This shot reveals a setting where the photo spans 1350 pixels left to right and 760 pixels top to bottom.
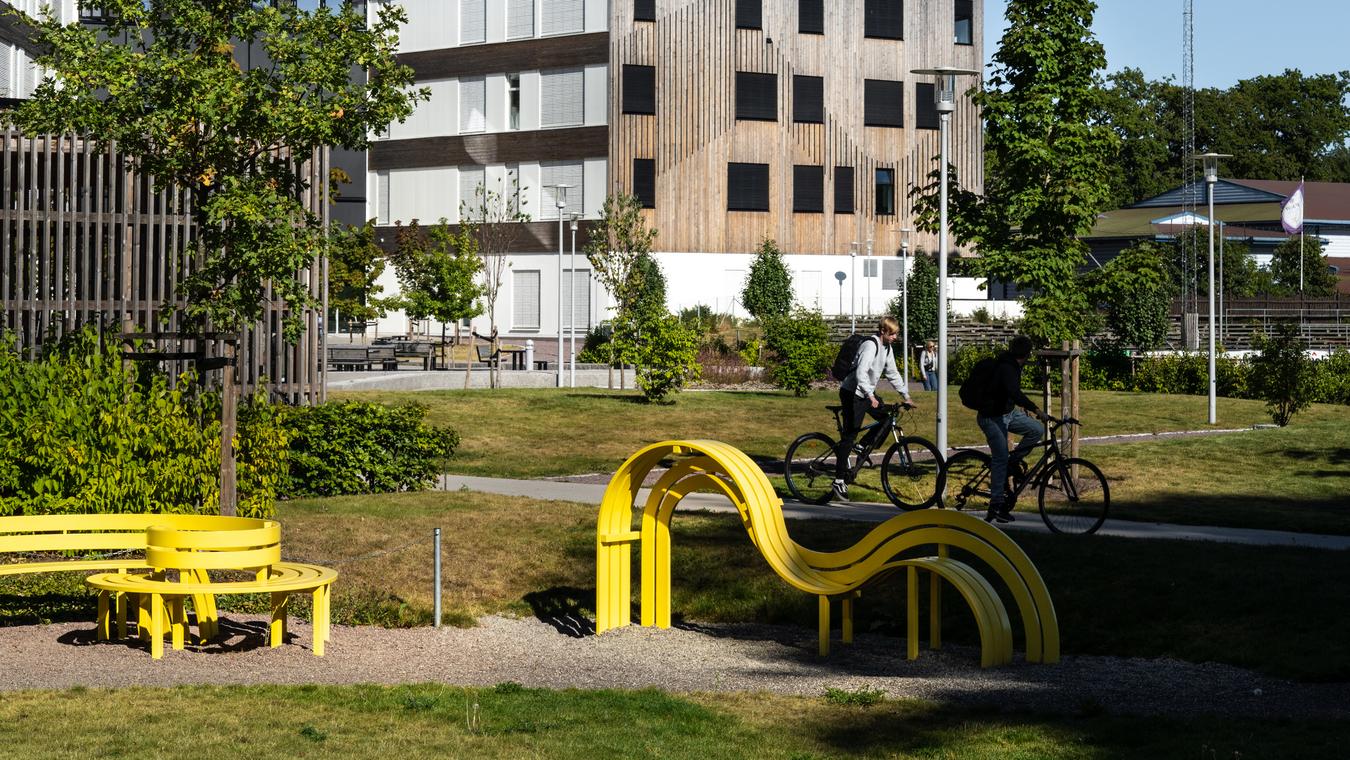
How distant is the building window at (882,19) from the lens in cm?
6050

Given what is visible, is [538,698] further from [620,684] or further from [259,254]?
[259,254]

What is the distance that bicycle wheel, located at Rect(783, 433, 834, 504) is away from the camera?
17.5 metres

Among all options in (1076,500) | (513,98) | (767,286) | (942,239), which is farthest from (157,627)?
(513,98)

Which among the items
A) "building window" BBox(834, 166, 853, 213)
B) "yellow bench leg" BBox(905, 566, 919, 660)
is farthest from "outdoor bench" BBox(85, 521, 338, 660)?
"building window" BBox(834, 166, 853, 213)

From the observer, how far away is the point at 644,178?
58031mm

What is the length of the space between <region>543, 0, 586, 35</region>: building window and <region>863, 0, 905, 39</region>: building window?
1080cm

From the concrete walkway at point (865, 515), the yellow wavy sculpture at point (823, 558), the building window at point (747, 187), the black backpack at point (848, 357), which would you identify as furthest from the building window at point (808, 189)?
the yellow wavy sculpture at point (823, 558)

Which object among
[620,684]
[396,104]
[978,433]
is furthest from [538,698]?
[978,433]

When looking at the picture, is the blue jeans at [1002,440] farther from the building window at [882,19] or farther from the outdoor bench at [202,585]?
the building window at [882,19]

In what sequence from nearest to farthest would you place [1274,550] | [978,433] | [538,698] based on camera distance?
[538,698] < [1274,550] < [978,433]

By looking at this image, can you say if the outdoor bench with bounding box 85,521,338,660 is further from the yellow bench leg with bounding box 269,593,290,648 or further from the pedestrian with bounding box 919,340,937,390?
the pedestrian with bounding box 919,340,937,390

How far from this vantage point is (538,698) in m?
9.13

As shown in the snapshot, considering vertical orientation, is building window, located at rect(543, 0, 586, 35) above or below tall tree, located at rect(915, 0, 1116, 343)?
above

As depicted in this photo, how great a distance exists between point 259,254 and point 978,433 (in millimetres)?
16492
